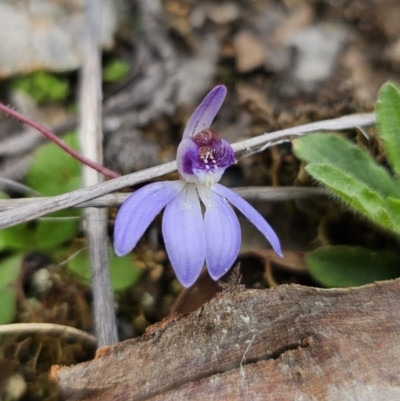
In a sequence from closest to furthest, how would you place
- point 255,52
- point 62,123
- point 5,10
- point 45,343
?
point 45,343
point 62,123
point 5,10
point 255,52

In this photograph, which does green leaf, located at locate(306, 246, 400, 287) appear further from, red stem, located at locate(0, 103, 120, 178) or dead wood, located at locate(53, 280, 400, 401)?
red stem, located at locate(0, 103, 120, 178)

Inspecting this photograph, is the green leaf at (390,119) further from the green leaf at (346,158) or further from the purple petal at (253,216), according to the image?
the purple petal at (253,216)

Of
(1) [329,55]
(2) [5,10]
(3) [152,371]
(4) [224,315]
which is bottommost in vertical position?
(3) [152,371]

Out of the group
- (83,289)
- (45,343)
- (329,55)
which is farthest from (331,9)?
(45,343)

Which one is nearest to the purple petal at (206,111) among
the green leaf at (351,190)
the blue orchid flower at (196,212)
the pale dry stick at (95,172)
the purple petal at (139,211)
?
the blue orchid flower at (196,212)

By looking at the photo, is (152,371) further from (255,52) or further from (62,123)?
(255,52)
